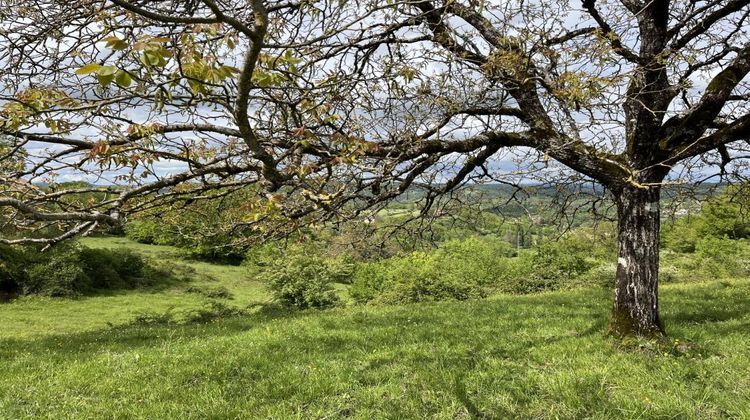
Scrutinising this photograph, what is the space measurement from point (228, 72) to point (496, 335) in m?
8.01

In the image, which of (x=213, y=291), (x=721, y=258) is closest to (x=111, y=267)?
(x=213, y=291)

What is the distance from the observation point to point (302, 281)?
27422mm

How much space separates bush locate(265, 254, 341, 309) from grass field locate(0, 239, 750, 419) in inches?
638

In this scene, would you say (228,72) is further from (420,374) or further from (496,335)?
(496,335)

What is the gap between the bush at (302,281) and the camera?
1064 inches

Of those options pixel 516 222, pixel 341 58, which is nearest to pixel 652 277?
pixel 516 222

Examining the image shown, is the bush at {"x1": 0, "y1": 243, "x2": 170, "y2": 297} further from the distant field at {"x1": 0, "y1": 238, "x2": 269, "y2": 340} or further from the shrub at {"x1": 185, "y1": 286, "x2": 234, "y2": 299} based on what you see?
the shrub at {"x1": 185, "y1": 286, "x2": 234, "y2": 299}

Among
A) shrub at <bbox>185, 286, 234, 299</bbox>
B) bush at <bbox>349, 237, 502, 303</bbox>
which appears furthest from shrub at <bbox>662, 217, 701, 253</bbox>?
shrub at <bbox>185, 286, 234, 299</bbox>

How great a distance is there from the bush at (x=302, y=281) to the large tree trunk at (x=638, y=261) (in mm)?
20744

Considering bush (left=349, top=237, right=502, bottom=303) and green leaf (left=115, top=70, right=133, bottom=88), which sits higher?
green leaf (left=115, top=70, right=133, bottom=88)

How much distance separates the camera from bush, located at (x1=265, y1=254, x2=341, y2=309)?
27031mm

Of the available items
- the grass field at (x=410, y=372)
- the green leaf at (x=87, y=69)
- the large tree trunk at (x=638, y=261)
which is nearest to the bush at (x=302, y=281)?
the grass field at (x=410, y=372)

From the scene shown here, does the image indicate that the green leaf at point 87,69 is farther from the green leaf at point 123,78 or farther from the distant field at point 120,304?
the distant field at point 120,304

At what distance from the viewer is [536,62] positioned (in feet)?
20.3
